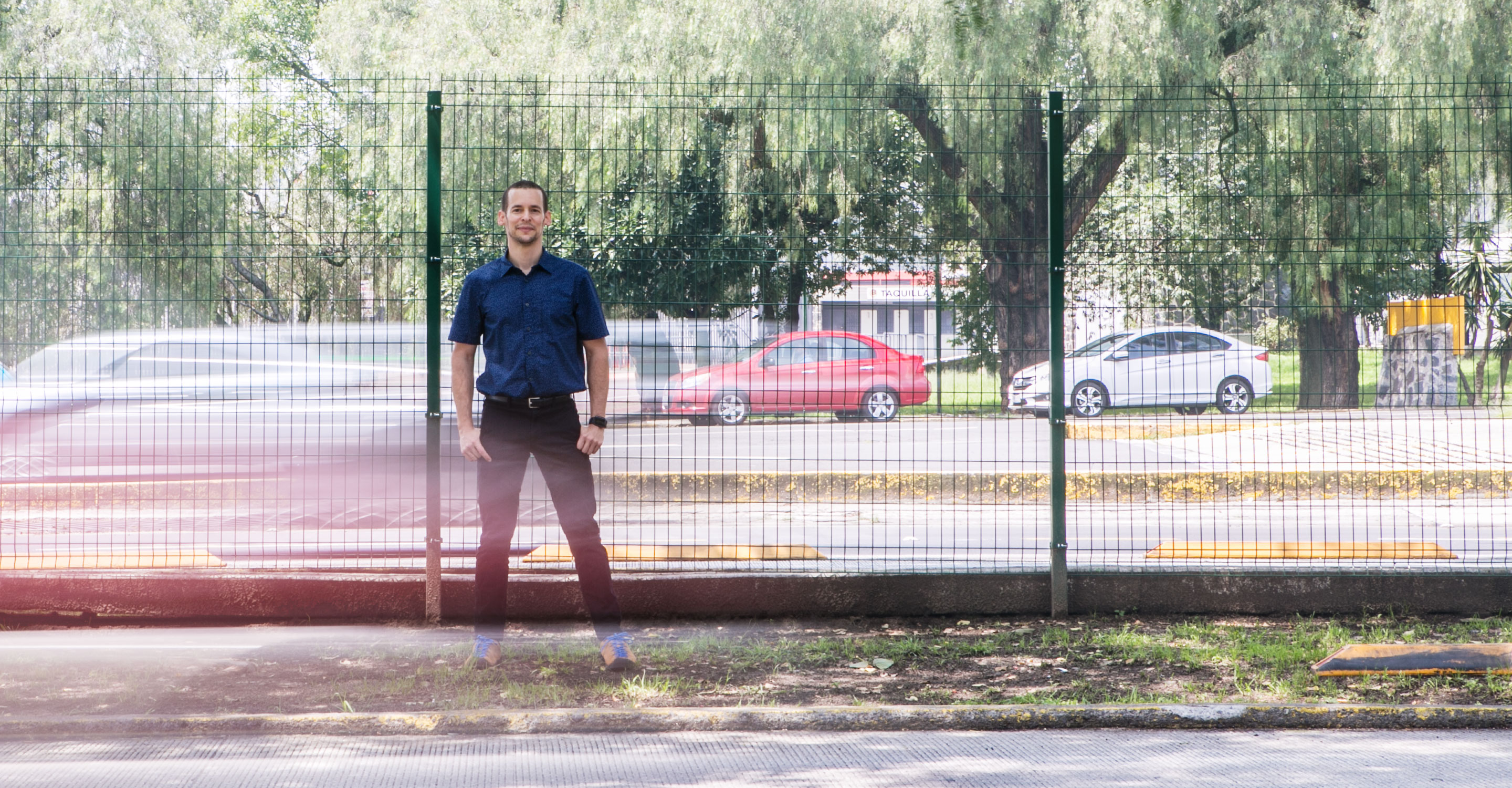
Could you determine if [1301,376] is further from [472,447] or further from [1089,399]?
[472,447]

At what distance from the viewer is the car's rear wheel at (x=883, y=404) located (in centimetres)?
636

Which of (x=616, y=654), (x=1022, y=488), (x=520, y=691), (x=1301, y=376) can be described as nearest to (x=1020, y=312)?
(x=1301, y=376)

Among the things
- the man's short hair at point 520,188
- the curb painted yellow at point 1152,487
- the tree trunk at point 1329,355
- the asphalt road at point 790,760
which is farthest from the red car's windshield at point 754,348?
the curb painted yellow at point 1152,487

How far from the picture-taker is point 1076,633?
19.5 ft

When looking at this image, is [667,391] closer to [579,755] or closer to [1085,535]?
[579,755]

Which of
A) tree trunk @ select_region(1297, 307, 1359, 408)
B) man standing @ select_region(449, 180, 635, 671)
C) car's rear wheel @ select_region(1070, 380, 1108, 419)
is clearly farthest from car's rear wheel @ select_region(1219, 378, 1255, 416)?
man standing @ select_region(449, 180, 635, 671)

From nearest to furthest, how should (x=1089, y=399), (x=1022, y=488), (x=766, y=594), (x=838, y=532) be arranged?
(x=766, y=594) < (x=1089, y=399) < (x=838, y=532) < (x=1022, y=488)

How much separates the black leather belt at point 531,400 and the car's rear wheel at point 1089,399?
2662 millimetres

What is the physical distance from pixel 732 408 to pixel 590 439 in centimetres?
145

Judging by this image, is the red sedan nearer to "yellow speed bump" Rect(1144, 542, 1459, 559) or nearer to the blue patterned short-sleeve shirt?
the blue patterned short-sleeve shirt

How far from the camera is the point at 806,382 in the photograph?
20.9 ft

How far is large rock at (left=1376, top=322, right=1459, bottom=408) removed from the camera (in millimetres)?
6395

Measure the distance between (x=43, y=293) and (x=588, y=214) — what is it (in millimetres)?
2617

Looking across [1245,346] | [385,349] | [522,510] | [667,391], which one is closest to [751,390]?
[667,391]
